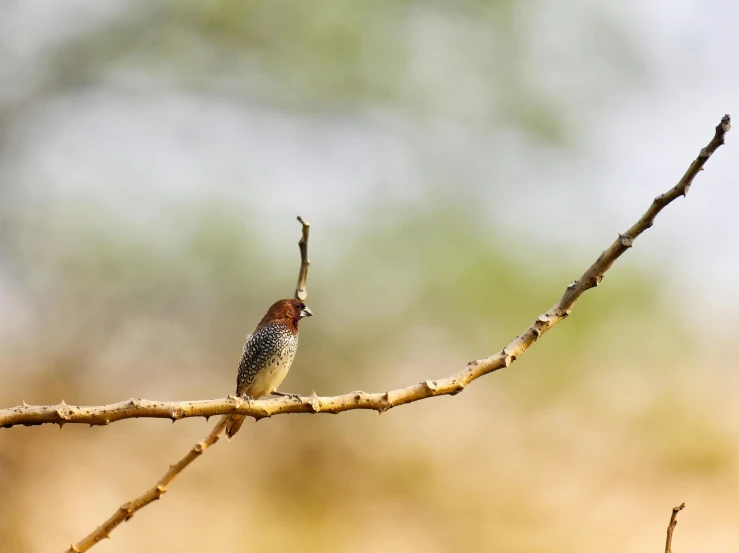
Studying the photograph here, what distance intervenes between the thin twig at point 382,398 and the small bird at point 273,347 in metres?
2.05

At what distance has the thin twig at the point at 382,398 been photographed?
6.17 ft

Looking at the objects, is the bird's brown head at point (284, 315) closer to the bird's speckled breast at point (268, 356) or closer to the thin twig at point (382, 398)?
the bird's speckled breast at point (268, 356)

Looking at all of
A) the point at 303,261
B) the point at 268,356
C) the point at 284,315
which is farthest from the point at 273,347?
the point at 303,261

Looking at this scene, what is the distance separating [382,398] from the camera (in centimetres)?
208

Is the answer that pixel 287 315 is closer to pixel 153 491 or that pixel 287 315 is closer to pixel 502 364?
pixel 153 491

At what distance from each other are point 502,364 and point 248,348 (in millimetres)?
2549

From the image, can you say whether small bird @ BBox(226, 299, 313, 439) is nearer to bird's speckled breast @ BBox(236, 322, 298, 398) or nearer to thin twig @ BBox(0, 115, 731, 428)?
bird's speckled breast @ BBox(236, 322, 298, 398)

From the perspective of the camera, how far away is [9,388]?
912 centimetres

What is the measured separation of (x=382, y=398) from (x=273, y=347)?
2249mm

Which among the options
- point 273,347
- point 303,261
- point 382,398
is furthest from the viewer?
point 273,347

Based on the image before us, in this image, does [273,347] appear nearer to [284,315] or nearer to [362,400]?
[284,315]

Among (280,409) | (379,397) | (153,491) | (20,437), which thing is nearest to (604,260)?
(379,397)

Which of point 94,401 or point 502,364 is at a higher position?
point 94,401

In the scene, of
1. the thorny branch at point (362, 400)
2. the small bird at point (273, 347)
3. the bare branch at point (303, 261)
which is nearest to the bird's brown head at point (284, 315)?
the small bird at point (273, 347)
